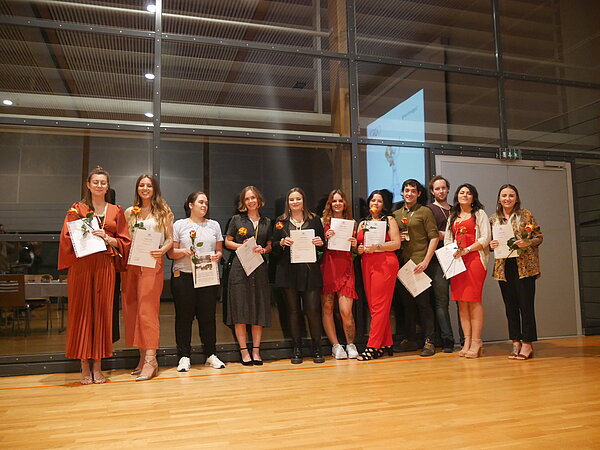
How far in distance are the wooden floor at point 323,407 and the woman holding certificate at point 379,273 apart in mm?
282

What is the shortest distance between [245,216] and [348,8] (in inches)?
99.1

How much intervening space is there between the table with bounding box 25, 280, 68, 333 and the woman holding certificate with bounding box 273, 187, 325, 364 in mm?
1754

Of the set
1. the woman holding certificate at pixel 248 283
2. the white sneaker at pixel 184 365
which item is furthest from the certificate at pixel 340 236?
the white sneaker at pixel 184 365

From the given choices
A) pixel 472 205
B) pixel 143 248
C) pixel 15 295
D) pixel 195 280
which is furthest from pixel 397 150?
pixel 15 295

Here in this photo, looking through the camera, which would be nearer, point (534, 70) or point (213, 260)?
→ point (213, 260)

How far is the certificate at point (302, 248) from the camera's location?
160 inches

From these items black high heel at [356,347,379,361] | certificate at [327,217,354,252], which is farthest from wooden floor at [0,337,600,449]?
certificate at [327,217,354,252]

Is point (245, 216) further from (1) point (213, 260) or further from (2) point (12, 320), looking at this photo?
(2) point (12, 320)

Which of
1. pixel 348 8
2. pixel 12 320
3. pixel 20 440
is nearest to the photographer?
pixel 20 440

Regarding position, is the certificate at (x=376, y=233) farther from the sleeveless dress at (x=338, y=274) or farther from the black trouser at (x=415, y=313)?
the black trouser at (x=415, y=313)

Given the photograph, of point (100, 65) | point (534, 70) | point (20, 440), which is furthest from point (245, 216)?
point (534, 70)

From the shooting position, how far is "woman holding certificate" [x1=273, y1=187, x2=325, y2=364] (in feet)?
13.4

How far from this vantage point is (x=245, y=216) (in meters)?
4.23

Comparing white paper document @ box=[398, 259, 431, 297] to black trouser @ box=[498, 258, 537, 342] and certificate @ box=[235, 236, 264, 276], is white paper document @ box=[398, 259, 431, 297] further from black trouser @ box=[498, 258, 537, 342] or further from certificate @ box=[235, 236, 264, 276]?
certificate @ box=[235, 236, 264, 276]
